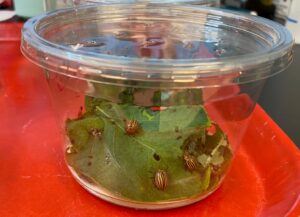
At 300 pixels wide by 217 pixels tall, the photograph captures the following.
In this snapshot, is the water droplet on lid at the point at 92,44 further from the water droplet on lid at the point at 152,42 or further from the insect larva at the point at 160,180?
the insect larva at the point at 160,180

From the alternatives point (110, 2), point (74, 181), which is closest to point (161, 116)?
point (74, 181)

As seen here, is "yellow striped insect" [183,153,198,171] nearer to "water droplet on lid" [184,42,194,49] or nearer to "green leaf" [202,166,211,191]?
"green leaf" [202,166,211,191]

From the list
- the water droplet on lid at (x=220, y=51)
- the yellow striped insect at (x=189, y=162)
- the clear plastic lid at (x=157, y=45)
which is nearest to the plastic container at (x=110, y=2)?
the clear plastic lid at (x=157, y=45)

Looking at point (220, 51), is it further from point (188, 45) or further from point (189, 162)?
point (189, 162)

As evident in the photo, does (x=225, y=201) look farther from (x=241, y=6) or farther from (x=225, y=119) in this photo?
(x=241, y=6)

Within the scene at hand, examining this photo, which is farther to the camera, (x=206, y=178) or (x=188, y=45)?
(x=188, y=45)

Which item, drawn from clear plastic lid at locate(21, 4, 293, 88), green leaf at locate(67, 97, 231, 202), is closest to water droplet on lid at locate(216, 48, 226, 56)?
clear plastic lid at locate(21, 4, 293, 88)
